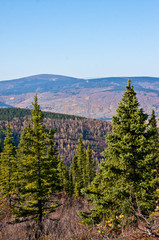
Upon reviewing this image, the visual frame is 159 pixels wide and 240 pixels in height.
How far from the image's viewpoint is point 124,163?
1207 cm

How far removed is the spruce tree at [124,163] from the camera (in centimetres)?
1166

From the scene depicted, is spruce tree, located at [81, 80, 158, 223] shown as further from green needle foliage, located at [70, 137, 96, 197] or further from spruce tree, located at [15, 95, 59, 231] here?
green needle foliage, located at [70, 137, 96, 197]

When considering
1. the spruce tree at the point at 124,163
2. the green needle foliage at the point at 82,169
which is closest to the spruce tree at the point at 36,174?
the spruce tree at the point at 124,163

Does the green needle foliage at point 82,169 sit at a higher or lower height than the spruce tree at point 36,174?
lower

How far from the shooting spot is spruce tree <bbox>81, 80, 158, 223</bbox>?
38.2 feet

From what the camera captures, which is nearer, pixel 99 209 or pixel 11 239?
pixel 11 239

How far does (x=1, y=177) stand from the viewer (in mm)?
28453

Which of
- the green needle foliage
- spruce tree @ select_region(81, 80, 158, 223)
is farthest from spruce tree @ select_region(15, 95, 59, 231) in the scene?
the green needle foliage

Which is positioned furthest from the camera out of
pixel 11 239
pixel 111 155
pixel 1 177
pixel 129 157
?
pixel 1 177

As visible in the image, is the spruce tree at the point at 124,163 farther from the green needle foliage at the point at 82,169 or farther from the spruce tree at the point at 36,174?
the green needle foliage at the point at 82,169

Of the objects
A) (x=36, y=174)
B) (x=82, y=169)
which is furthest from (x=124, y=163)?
(x=82, y=169)

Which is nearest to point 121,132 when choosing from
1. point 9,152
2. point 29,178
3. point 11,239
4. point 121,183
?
point 121,183

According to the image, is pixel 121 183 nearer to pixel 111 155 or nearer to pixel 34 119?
pixel 111 155

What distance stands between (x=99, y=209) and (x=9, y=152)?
778 inches
